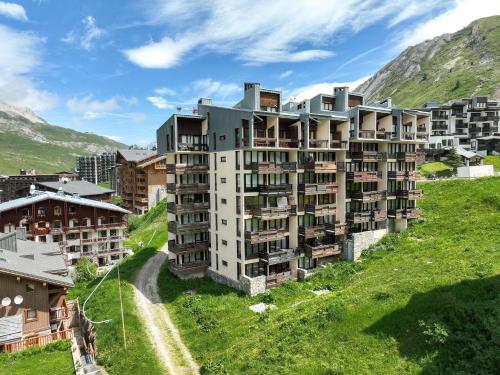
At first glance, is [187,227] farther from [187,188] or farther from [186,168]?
[186,168]

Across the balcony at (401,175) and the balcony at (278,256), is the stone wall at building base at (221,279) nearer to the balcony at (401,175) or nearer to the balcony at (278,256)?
the balcony at (278,256)

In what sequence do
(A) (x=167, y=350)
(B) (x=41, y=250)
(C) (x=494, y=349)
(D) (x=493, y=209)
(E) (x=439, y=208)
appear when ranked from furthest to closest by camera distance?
1. (E) (x=439, y=208)
2. (D) (x=493, y=209)
3. (B) (x=41, y=250)
4. (A) (x=167, y=350)
5. (C) (x=494, y=349)

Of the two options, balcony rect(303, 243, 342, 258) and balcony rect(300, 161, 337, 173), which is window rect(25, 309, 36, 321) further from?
balcony rect(300, 161, 337, 173)

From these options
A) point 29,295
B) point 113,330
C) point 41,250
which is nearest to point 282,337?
point 113,330

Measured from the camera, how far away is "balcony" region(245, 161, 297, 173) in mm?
37519

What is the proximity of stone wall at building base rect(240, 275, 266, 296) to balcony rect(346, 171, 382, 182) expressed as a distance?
18207 millimetres

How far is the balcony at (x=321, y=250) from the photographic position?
4128 centimetres

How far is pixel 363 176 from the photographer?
44.9 metres

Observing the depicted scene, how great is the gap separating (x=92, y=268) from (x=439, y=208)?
5722cm

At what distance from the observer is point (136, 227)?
8656 centimetres

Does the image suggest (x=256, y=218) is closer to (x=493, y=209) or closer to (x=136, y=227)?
(x=493, y=209)

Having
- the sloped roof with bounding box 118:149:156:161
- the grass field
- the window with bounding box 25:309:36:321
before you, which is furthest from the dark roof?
the grass field

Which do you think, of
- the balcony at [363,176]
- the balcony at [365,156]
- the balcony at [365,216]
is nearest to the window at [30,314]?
the balcony at [365,216]

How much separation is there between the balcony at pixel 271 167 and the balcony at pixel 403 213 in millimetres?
18948
